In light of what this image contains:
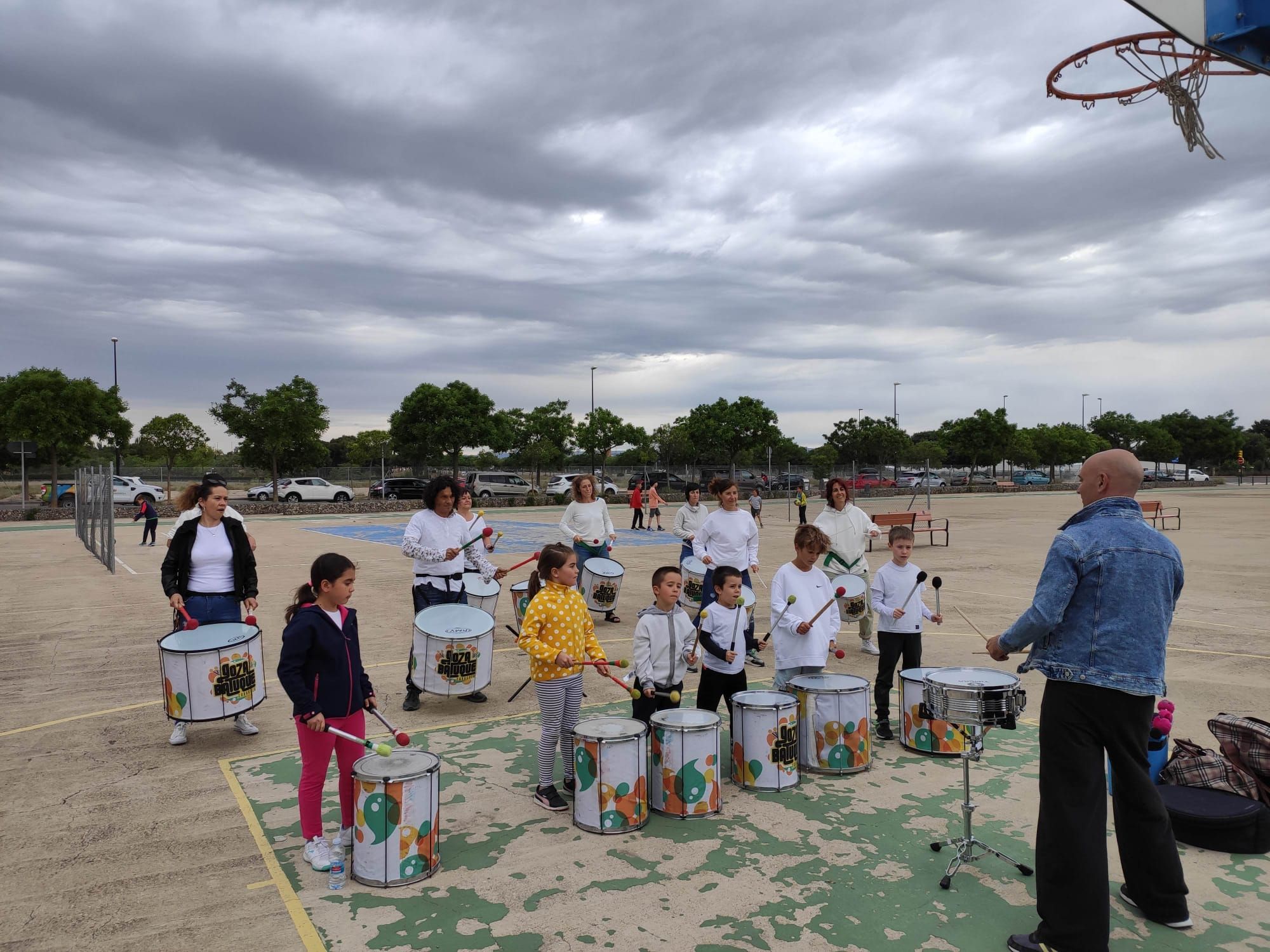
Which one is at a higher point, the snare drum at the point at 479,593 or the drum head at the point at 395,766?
the snare drum at the point at 479,593

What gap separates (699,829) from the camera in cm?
471

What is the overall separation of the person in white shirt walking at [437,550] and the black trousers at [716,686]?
2.30 metres

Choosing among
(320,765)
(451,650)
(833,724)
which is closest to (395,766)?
(320,765)

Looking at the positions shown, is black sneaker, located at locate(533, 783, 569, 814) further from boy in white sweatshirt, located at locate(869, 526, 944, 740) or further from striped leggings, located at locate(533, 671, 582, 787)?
boy in white sweatshirt, located at locate(869, 526, 944, 740)

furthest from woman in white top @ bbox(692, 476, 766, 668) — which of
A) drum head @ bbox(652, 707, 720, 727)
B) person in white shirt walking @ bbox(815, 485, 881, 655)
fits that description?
drum head @ bbox(652, 707, 720, 727)

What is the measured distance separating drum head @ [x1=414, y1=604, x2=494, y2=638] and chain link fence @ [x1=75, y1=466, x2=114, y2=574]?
11988mm

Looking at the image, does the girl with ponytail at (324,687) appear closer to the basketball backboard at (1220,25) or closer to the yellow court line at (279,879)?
the yellow court line at (279,879)

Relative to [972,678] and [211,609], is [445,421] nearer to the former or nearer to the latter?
[211,609]

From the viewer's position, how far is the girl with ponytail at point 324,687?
4125 mm

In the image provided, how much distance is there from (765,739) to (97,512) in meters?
19.4

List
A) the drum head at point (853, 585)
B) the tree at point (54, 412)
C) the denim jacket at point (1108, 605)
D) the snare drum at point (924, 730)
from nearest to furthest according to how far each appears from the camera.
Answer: the denim jacket at point (1108, 605), the snare drum at point (924, 730), the drum head at point (853, 585), the tree at point (54, 412)

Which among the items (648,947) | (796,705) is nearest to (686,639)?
(796,705)

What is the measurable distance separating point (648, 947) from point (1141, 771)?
224cm

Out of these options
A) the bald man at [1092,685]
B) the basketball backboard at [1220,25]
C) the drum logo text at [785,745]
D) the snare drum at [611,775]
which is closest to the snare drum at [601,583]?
the drum logo text at [785,745]
